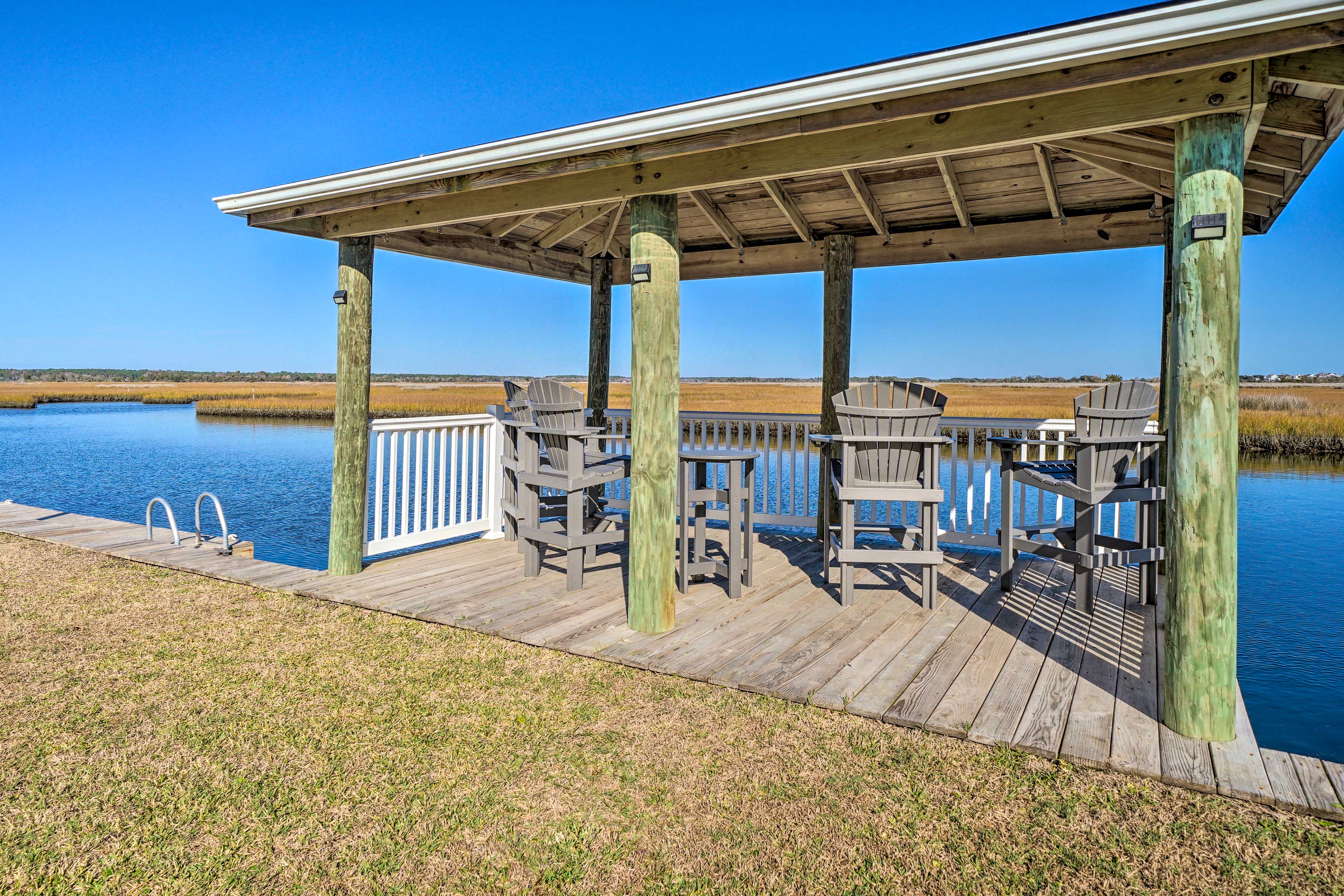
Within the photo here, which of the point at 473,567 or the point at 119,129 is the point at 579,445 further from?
the point at 119,129

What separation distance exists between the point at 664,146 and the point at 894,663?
2535 millimetres

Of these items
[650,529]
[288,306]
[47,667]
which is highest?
[288,306]

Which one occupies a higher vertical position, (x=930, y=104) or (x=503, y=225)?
(x=503, y=225)

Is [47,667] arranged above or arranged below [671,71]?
below

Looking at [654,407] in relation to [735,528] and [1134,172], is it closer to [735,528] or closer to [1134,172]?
[735,528]

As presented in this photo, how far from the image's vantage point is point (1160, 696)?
2.77 metres

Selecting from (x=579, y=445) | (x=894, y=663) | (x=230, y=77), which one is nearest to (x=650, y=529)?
(x=579, y=445)

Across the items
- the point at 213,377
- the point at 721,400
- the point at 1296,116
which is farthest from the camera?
the point at 213,377

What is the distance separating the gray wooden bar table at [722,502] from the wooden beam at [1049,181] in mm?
2262

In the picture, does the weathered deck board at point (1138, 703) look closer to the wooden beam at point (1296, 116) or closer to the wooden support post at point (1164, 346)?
the wooden support post at point (1164, 346)

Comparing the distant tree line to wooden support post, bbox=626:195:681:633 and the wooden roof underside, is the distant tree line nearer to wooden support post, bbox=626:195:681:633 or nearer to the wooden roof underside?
the wooden roof underside

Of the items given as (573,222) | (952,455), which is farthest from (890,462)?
(573,222)

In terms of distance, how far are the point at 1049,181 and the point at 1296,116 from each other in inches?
59.8

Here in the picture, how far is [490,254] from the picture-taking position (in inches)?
232
